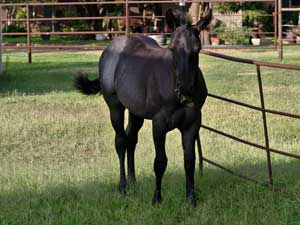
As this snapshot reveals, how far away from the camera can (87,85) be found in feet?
21.3

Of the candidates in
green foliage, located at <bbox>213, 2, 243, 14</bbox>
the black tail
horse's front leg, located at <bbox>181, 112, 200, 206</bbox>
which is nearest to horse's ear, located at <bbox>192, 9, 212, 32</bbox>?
horse's front leg, located at <bbox>181, 112, 200, 206</bbox>

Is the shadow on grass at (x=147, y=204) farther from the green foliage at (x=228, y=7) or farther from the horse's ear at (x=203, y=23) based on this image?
the green foliage at (x=228, y=7)

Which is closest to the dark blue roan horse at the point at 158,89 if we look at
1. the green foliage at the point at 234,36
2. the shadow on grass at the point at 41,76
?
the shadow on grass at the point at 41,76

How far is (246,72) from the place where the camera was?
16.1 metres

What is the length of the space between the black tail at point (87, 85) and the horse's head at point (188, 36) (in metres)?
1.84

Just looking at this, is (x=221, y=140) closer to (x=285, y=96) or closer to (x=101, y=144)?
(x=101, y=144)

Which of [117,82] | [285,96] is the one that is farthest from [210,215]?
[285,96]

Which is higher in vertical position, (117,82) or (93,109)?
(117,82)

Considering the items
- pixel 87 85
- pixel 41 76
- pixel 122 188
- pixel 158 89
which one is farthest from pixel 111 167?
pixel 41 76

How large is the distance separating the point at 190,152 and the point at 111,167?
6.14 feet

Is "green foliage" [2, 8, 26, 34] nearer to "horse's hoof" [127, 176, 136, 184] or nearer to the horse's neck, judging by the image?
"horse's hoof" [127, 176, 136, 184]

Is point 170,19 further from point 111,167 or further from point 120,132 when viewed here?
point 111,167

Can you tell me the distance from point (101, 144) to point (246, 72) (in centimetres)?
871

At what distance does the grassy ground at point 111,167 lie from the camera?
16.1ft
